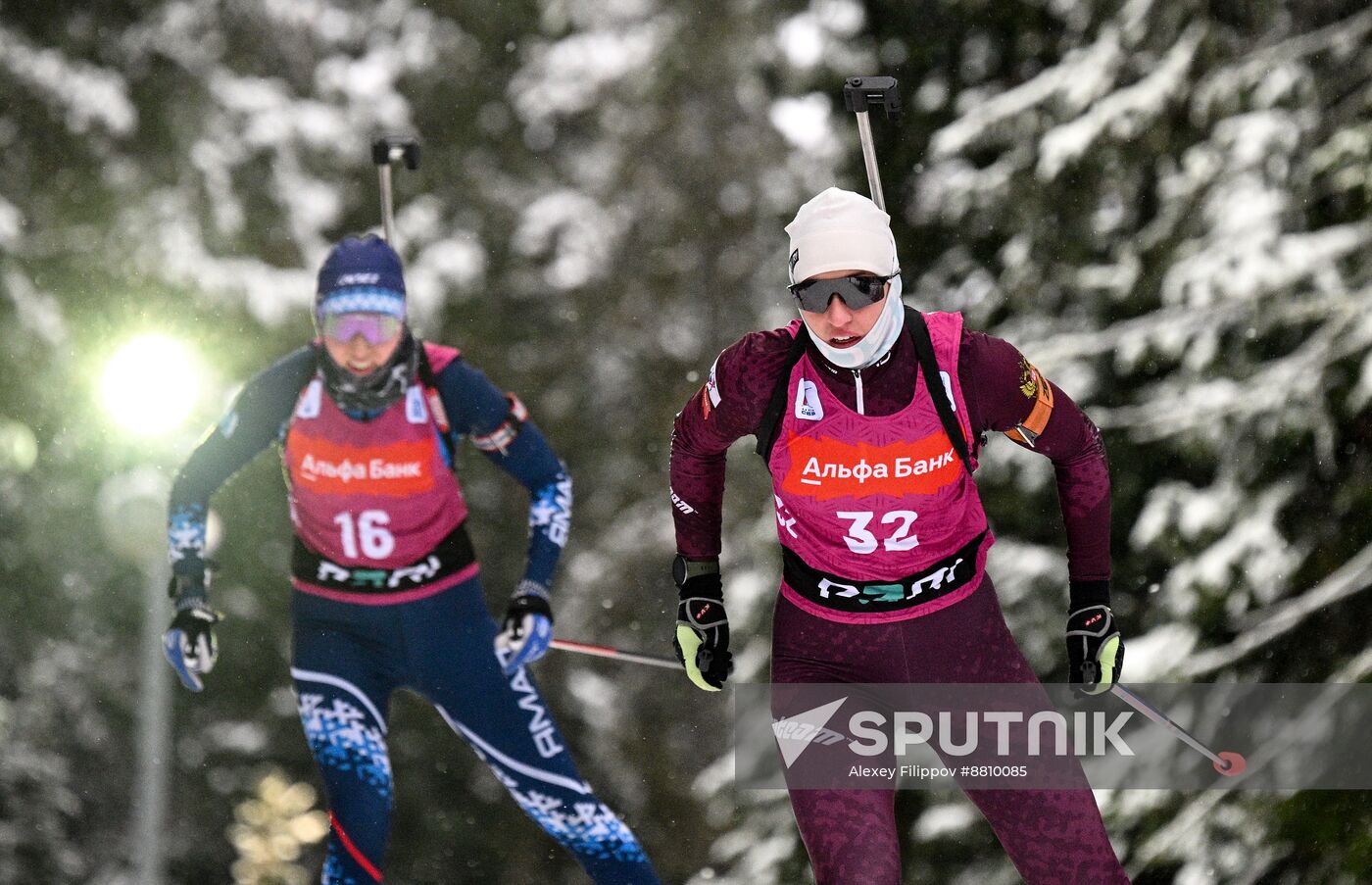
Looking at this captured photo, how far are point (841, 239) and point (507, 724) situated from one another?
1.72 meters

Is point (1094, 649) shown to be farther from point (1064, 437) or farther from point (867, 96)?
point (867, 96)

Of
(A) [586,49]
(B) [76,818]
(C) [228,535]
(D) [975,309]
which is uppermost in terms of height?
(A) [586,49]

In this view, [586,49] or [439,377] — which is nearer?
[439,377]

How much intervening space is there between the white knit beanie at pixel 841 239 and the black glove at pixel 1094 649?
3.33ft

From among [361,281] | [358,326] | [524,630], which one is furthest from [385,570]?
[361,281]

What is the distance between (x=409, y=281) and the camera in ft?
13.0

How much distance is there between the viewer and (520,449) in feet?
12.6

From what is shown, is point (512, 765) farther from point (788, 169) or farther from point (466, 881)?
point (788, 169)

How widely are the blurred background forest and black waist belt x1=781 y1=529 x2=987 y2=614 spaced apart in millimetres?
1064

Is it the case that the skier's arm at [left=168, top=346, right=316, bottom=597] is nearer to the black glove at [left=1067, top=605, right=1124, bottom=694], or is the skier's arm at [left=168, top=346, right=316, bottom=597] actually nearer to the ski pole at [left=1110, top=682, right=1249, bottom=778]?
the black glove at [left=1067, top=605, right=1124, bottom=694]

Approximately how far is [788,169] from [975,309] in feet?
2.58

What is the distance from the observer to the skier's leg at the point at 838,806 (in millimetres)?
2836

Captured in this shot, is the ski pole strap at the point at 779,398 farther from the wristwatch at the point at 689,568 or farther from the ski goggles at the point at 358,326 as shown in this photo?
the ski goggles at the point at 358,326

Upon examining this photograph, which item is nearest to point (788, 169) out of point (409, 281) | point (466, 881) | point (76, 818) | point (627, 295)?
point (627, 295)
